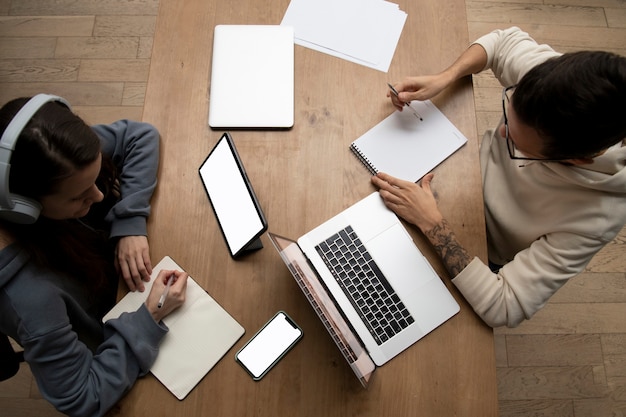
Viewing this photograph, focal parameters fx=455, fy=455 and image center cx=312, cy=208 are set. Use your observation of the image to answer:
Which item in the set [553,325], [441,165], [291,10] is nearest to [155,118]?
[291,10]

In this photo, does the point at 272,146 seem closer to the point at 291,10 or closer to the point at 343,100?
the point at 343,100

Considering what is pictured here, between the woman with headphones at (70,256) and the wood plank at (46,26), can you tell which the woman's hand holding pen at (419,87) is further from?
the wood plank at (46,26)

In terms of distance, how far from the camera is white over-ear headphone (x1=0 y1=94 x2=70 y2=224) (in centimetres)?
76

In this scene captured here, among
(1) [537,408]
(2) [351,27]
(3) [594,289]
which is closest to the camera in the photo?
(2) [351,27]

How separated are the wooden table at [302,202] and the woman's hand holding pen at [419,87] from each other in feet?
0.15

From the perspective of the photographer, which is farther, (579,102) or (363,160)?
(363,160)

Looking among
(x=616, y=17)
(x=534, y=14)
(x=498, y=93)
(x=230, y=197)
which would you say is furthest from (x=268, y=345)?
(x=616, y=17)

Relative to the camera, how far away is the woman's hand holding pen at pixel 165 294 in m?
0.96

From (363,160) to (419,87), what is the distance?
23 centimetres

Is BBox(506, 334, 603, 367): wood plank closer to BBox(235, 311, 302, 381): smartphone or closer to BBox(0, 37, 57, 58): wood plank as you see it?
BBox(235, 311, 302, 381): smartphone

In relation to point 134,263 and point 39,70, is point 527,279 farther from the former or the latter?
point 39,70

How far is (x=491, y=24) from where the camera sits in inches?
82.4

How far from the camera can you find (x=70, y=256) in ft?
3.20

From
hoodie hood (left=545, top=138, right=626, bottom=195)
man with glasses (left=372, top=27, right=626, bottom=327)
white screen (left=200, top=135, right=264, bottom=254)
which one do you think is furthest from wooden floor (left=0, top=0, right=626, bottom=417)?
white screen (left=200, top=135, right=264, bottom=254)
